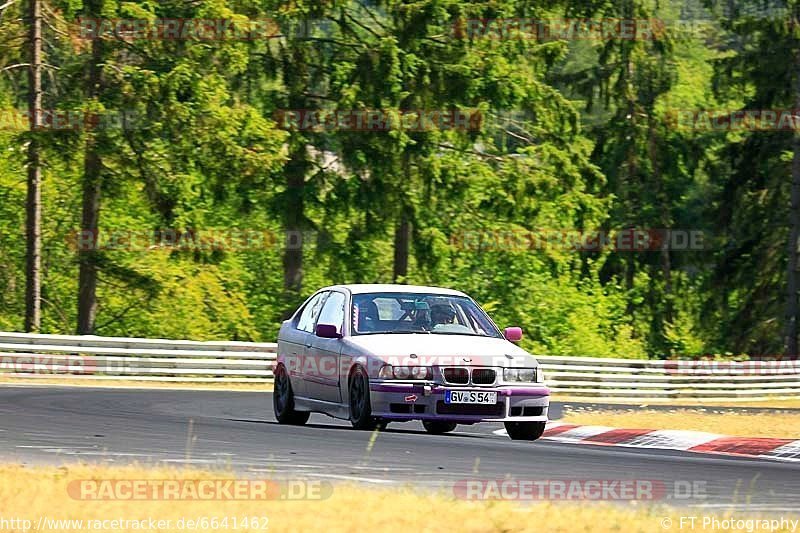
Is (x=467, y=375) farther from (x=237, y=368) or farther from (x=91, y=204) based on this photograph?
(x=91, y=204)

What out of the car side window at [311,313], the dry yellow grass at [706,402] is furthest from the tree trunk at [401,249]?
the car side window at [311,313]

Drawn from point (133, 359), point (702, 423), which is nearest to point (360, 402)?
point (702, 423)

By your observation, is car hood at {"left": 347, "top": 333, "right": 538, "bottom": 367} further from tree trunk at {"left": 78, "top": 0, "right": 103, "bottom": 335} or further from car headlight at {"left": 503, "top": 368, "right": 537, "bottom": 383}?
tree trunk at {"left": 78, "top": 0, "right": 103, "bottom": 335}

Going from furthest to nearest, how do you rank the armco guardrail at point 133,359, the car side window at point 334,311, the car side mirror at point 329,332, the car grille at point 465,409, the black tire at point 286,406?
1. the armco guardrail at point 133,359
2. the black tire at point 286,406
3. the car side window at point 334,311
4. the car side mirror at point 329,332
5. the car grille at point 465,409

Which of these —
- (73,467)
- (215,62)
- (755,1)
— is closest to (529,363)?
(73,467)

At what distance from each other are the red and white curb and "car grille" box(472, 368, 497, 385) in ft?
6.86

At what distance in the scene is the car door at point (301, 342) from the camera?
1602 cm

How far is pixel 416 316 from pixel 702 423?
7544 millimetres

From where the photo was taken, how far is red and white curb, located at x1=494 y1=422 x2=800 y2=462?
1530 centimetres

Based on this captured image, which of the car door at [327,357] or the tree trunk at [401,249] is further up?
the car door at [327,357]

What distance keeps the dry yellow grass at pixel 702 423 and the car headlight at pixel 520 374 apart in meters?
4.42

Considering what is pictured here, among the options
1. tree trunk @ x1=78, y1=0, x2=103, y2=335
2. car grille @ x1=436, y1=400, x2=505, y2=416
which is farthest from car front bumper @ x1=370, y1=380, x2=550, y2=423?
tree trunk @ x1=78, y1=0, x2=103, y2=335

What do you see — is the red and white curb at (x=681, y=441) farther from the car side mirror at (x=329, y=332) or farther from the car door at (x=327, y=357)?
the car side mirror at (x=329, y=332)

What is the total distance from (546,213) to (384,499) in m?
36.4
